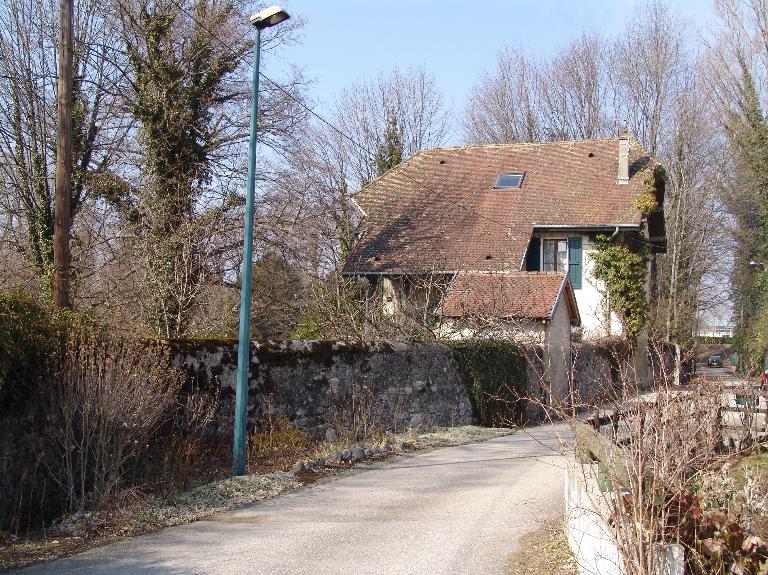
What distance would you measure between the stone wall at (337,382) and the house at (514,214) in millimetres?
7983

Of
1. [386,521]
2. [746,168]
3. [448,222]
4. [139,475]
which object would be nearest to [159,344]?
[139,475]

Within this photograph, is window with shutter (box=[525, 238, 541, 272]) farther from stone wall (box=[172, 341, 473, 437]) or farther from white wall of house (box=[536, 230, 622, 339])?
stone wall (box=[172, 341, 473, 437])

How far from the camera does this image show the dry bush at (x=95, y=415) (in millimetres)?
9531

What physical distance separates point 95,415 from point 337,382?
232 inches

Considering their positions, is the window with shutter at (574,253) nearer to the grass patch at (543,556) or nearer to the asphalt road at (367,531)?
the asphalt road at (367,531)

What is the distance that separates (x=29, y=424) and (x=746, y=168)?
36185 millimetres

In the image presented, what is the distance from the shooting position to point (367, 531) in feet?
28.6

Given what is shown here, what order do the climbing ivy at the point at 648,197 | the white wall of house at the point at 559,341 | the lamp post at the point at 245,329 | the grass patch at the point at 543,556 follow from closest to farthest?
the grass patch at the point at 543,556, the lamp post at the point at 245,329, the white wall of house at the point at 559,341, the climbing ivy at the point at 648,197

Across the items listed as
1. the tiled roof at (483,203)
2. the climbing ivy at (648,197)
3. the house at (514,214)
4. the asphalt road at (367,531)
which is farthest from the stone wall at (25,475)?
the climbing ivy at (648,197)

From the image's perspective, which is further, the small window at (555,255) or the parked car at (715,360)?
the parked car at (715,360)

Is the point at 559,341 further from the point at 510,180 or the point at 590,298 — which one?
the point at 510,180

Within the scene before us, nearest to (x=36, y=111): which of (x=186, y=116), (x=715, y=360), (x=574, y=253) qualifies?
(x=186, y=116)

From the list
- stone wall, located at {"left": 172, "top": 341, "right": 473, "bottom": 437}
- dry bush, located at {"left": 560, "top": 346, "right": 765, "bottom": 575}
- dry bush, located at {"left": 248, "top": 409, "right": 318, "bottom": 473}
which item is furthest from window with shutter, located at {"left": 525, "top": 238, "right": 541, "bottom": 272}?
dry bush, located at {"left": 560, "top": 346, "right": 765, "bottom": 575}

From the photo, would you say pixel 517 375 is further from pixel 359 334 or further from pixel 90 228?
pixel 90 228
